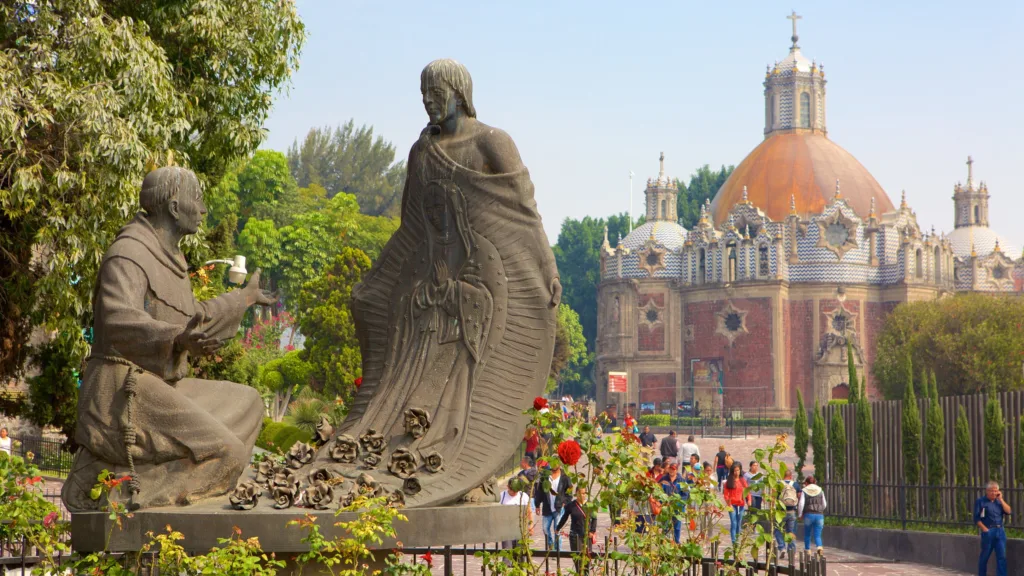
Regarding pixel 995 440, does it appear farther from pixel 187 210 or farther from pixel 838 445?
pixel 187 210

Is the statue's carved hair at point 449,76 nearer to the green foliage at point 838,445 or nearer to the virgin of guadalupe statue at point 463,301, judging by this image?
the virgin of guadalupe statue at point 463,301

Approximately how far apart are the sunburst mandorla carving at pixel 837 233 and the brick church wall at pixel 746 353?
4.34 metres

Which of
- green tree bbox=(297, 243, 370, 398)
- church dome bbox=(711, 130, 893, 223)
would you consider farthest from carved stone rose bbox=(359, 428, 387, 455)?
church dome bbox=(711, 130, 893, 223)

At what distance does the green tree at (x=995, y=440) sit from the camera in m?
16.6

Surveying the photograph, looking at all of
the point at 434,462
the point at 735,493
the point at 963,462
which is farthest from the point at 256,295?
the point at 963,462

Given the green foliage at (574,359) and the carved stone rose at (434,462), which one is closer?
the carved stone rose at (434,462)

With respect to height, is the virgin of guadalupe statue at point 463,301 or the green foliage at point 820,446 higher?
the virgin of guadalupe statue at point 463,301

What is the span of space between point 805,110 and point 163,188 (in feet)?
234

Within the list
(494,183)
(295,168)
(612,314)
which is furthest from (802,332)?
(494,183)

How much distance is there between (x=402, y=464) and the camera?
6.14m

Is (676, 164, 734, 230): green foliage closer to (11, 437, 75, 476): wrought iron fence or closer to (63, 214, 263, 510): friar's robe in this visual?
(11, 437, 75, 476): wrought iron fence

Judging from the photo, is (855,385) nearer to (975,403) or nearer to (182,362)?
(975,403)

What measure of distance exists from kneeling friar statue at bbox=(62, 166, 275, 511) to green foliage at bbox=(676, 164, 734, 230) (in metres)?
83.7

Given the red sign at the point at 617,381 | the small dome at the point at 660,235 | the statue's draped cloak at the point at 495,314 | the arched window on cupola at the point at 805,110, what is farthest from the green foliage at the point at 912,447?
the arched window on cupola at the point at 805,110
